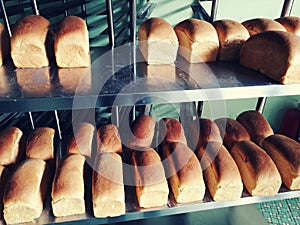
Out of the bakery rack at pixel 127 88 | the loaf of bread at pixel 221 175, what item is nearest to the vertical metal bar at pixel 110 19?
the bakery rack at pixel 127 88

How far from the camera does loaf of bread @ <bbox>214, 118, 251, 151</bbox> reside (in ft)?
3.85

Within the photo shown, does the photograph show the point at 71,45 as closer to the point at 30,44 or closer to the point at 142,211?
the point at 30,44

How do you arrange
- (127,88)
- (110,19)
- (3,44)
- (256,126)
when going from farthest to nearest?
(256,126) → (110,19) → (3,44) → (127,88)

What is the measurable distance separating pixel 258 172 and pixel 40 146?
2.67 feet

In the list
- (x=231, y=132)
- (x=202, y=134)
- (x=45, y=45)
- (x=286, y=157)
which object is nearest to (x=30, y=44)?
(x=45, y=45)

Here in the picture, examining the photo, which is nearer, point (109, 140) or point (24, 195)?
point (24, 195)

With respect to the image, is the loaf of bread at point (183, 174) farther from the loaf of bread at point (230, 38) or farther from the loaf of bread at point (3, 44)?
the loaf of bread at point (3, 44)

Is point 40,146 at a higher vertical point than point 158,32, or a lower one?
lower

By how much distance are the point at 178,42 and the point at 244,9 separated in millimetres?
1421

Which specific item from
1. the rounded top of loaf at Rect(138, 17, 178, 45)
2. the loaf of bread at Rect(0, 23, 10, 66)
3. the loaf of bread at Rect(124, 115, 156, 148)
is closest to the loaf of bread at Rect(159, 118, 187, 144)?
the loaf of bread at Rect(124, 115, 156, 148)

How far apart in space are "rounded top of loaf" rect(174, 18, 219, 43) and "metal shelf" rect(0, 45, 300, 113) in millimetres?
91

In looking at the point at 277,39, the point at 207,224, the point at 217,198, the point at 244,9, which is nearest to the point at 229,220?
the point at 207,224

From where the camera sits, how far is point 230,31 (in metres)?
0.96

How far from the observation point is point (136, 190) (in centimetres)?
98
